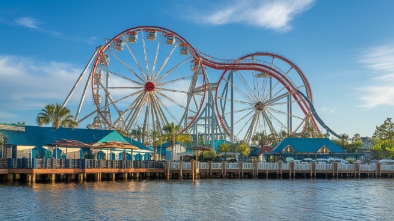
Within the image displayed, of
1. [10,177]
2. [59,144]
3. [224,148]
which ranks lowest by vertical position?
[10,177]

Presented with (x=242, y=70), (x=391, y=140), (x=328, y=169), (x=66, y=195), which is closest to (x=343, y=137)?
(x=391, y=140)

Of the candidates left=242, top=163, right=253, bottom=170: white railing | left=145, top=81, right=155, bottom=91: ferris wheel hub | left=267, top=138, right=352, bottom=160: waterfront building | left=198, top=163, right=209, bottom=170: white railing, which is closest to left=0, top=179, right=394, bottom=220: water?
left=198, top=163, right=209, bottom=170: white railing

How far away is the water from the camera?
28.4 m

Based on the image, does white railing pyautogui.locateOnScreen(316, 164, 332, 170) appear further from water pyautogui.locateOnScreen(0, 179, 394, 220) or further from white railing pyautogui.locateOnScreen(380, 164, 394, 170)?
water pyautogui.locateOnScreen(0, 179, 394, 220)

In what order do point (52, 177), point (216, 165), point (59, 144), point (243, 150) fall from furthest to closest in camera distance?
point (243, 150), point (216, 165), point (59, 144), point (52, 177)

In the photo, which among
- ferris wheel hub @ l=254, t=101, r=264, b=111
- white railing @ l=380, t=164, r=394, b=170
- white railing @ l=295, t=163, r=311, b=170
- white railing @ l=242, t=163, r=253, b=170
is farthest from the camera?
ferris wheel hub @ l=254, t=101, r=264, b=111

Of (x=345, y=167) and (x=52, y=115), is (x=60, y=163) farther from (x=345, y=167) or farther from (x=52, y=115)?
(x=345, y=167)

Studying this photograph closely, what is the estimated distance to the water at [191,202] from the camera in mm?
28359

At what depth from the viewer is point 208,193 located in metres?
39.9

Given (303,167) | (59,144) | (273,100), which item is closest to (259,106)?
(273,100)

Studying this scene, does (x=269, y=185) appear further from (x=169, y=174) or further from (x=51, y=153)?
(x=51, y=153)

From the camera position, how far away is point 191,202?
34188mm

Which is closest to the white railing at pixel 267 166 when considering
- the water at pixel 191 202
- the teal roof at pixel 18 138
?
the water at pixel 191 202

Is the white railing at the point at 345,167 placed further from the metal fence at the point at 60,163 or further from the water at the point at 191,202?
the metal fence at the point at 60,163
